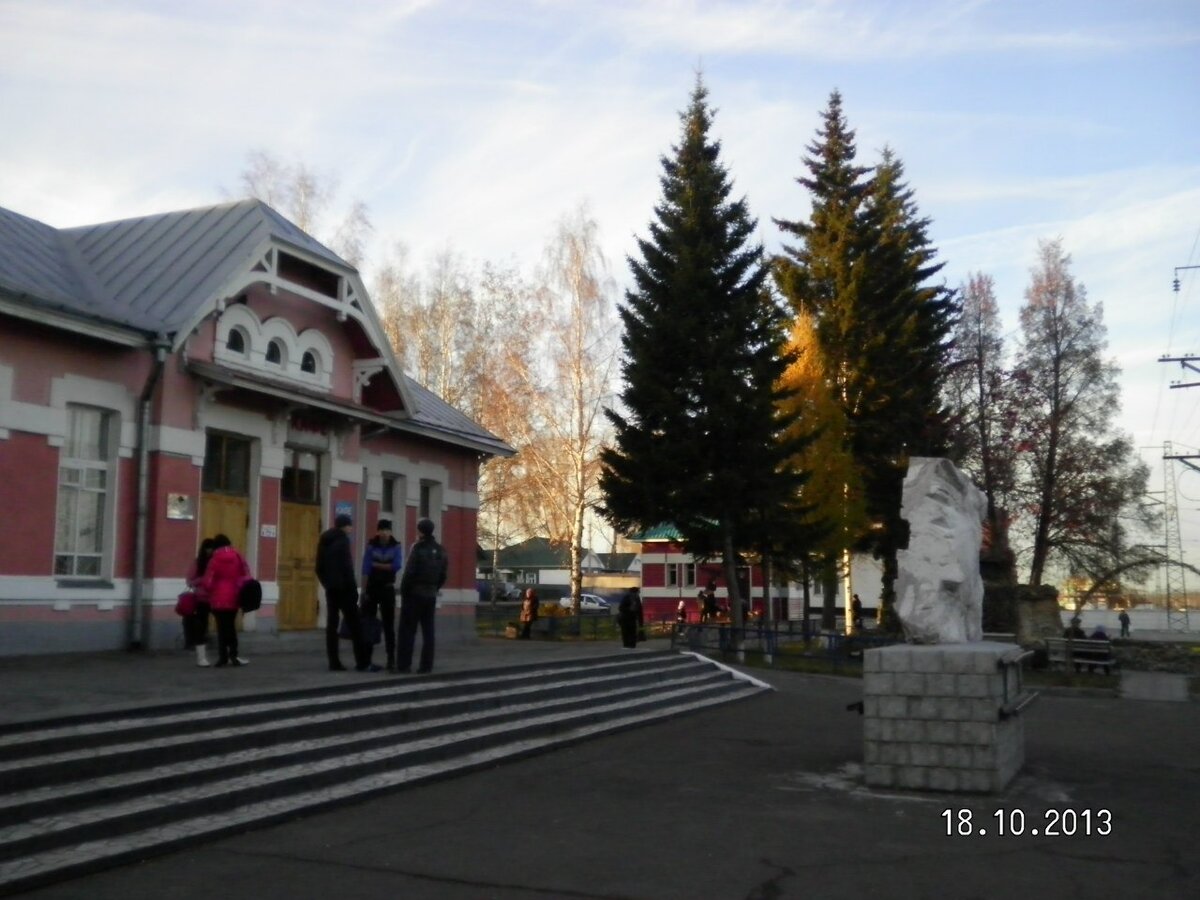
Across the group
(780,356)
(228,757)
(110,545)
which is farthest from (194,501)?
(780,356)

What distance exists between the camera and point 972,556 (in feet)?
36.8

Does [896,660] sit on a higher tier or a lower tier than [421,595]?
lower

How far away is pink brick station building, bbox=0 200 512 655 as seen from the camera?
14.7 meters

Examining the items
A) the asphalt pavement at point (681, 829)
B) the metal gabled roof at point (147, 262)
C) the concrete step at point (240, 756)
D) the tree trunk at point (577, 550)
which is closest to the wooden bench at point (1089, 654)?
the asphalt pavement at point (681, 829)

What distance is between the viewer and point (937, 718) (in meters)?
9.91

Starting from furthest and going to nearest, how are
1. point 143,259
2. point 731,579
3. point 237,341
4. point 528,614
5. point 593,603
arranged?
point 593,603 < point 731,579 < point 528,614 < point 143,259 < point 237,341

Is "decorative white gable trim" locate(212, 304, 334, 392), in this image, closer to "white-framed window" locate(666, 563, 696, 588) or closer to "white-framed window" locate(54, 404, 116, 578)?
"white-framed window" locate(54, 404, 116, 578)

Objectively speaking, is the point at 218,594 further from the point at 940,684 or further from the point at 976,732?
the point at 976,732

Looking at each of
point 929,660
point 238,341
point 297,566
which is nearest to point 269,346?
point 238,341

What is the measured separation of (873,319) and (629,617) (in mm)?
20379

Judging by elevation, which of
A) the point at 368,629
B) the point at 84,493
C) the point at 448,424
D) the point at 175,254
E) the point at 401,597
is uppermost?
the point at 175,254

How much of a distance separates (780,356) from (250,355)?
1615 centimetres

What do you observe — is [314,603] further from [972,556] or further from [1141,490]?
[1141,490]

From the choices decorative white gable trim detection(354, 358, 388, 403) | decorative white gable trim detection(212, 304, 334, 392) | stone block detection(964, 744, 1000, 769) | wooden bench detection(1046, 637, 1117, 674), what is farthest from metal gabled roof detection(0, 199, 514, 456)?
wooden bench detection(1046, 637, 1117, 674)
